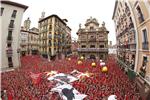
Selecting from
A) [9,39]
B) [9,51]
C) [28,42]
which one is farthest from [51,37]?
[9,51]

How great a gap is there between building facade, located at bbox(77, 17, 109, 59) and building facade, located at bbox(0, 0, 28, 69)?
21642 millimetres

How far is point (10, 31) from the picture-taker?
3291cm

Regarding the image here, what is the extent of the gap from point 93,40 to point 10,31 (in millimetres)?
25103

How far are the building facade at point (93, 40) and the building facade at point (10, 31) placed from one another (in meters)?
21.6

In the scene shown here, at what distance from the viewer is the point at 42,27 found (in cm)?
6088

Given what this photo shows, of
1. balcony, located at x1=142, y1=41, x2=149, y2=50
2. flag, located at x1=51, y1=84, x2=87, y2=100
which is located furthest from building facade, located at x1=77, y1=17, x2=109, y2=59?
flag, located at x1=51, y1=84, x2=87, y2=100

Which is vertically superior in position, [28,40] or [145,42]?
[28,40]

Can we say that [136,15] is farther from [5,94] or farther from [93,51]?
[93,51]

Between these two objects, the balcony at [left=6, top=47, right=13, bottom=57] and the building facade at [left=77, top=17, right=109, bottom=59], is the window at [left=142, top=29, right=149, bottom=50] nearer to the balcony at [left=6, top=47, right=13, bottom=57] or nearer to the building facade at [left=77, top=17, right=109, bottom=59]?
the balcony at [left=6, top=47, right=13, bottom=57]

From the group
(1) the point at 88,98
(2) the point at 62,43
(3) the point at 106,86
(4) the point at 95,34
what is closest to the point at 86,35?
(4) the point at 95,34

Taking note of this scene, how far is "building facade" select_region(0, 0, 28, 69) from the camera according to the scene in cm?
3141

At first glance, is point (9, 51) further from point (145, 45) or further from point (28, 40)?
point (28, 40)

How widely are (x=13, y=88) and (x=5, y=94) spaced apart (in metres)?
2.37

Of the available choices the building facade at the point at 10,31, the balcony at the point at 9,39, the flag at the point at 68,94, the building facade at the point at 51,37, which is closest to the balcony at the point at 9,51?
the building facade at the point at 10,31
